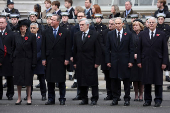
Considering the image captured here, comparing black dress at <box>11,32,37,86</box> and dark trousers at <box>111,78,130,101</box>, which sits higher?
black dress at <box>11,32,37,86</box>

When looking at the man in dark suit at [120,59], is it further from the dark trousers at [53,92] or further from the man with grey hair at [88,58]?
the dark trousers at [53,92]

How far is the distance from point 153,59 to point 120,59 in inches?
31.3

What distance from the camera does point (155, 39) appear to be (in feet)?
43.3

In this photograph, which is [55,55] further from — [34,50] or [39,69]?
[39,69]

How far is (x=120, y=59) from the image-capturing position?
43.9 feet

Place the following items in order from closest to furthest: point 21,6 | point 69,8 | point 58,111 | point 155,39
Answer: point 58,111, point 155,39, point 69,8, point 21,6

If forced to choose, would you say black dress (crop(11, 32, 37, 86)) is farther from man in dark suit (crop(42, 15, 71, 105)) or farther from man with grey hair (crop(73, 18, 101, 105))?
man with grey hair (crop(73, 18, 101, 105))

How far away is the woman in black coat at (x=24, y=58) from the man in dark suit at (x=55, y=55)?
314 millimetres

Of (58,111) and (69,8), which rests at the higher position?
(69,8)

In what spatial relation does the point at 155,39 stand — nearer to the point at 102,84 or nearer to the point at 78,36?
the point at 78,36

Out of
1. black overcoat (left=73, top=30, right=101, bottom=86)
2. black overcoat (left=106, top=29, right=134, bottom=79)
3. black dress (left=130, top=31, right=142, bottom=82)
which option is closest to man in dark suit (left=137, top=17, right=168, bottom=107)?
black overcoat (left=106, top=29, right=134, bottom=79)

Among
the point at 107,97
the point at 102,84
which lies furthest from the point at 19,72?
the point at 102,84

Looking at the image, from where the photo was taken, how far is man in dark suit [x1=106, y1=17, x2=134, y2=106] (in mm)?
13344

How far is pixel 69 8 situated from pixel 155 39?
700cm
